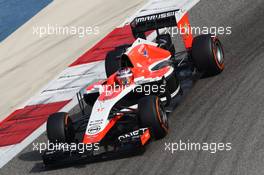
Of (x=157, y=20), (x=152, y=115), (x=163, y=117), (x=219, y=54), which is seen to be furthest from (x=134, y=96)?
(x=219, y=54)

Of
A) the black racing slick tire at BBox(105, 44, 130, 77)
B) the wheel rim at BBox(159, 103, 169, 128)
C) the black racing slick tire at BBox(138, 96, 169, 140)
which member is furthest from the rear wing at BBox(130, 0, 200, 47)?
the black racing slick tire at BBox(138, 96, 169, 140)

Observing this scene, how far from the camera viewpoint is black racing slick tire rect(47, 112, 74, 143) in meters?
11.3

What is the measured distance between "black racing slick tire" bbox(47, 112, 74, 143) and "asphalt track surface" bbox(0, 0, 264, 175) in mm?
537

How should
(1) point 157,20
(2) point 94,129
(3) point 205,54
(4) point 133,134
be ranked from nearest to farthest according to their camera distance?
(4) point 133,134
(2) point 94,129
(3) point 205,54
(1) point 157,20

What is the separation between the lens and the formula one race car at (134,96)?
1089 centimetres

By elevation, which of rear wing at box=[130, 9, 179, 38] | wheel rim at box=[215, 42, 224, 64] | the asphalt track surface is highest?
rear wing at box=[130, 9, 179, 38]

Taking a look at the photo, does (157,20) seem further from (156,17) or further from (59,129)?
(59,129)

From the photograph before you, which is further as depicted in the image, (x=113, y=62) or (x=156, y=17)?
(x=156, y=17)

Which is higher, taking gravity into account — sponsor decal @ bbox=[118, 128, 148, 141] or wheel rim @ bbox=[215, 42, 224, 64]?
wheel rim @ bbox=[215, 42, 224, 64]

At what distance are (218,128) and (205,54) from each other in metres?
2.05

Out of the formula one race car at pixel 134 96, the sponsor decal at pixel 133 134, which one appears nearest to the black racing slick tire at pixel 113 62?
the formula one race car at pixel 134 96

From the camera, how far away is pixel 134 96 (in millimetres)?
11945

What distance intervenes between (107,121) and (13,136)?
298cm

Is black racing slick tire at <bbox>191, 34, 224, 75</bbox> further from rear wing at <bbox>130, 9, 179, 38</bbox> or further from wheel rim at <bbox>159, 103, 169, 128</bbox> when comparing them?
wheel rim at <bbox>159, 103, 169, 128</bbox>
